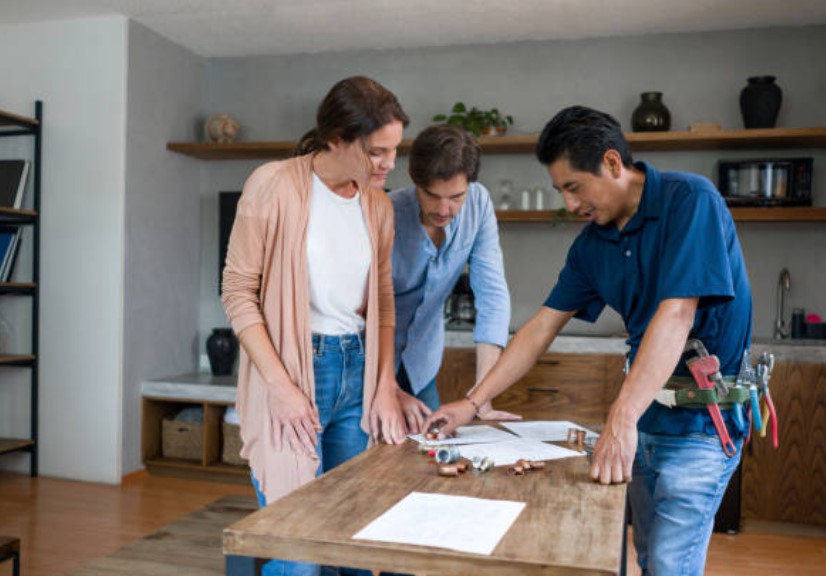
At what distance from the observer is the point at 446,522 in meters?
1.21

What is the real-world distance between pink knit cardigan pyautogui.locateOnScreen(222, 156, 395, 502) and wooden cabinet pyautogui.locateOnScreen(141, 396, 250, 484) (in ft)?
9.74

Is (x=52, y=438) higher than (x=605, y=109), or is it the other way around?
(x=605, y=109)

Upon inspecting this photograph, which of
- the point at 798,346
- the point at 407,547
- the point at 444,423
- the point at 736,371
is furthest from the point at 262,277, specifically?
the point at 798,346

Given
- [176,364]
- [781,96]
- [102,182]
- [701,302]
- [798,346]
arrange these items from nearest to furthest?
[701,302] → [798,346] → [781,96] → [102,182] → [176,364]

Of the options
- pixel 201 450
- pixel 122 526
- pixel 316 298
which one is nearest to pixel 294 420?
pixel 316 298

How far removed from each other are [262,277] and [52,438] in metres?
3.44

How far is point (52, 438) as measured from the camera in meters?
4.68

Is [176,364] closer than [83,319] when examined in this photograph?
No

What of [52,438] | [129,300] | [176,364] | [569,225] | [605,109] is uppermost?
[605,109]

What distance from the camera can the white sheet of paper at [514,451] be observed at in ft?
5.30

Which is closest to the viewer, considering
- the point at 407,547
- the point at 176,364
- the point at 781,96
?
the point at 407,547

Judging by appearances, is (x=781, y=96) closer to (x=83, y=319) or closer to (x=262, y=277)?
(x=262, y=277)

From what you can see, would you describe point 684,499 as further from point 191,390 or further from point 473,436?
point 191,390

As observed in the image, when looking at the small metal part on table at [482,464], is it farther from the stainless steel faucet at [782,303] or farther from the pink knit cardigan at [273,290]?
the stainless steel faucet at [782,303]
